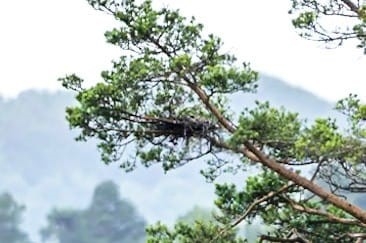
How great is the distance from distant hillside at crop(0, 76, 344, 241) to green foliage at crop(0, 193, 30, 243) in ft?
12.6

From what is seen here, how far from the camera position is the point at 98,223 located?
24.1 meters

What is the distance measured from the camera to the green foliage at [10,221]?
2403 centimetres

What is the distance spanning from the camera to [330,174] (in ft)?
16.1

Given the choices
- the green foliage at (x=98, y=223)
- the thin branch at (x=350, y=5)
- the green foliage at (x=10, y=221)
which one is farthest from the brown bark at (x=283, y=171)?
the green foliage at (x=10, y=221)

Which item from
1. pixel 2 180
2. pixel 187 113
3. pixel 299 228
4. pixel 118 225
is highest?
pixel 2 180

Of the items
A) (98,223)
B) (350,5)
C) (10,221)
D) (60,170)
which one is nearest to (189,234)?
(350,5)

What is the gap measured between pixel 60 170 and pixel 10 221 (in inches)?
462

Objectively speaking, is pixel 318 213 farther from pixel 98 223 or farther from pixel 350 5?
pixel 98 223

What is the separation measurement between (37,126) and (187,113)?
34.0 metres

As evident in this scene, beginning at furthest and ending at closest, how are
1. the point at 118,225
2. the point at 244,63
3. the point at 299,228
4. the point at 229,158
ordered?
the point at 118,225, the point at 299,228, the point at 229,158, the point at 244,63

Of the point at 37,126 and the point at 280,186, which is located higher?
the point at 37,126

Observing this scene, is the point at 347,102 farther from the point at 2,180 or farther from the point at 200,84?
the point at 2,180

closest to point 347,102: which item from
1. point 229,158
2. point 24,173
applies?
point 229,158

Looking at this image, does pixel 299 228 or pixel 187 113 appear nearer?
pixel 187 113
